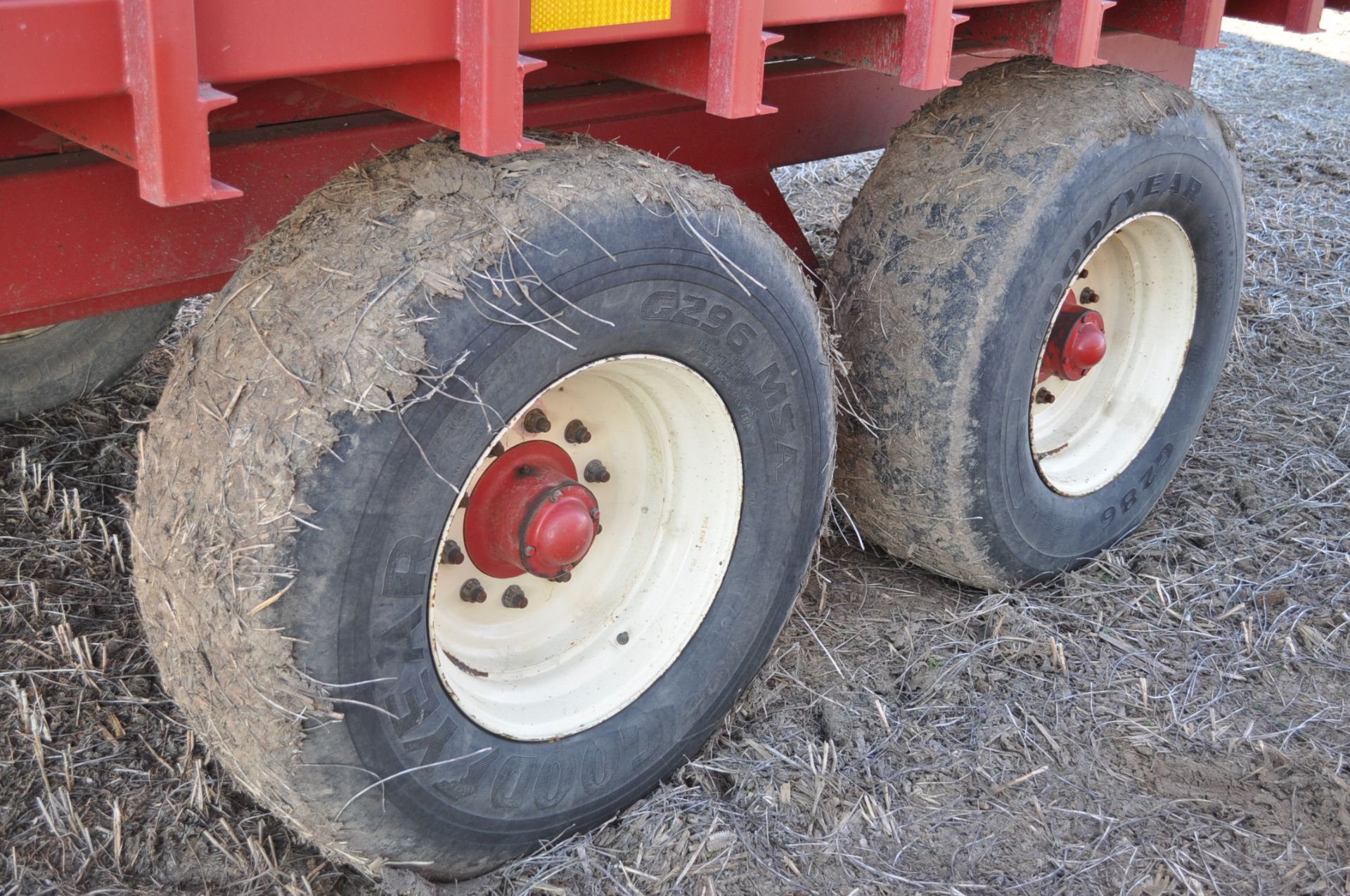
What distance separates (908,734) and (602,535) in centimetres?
82

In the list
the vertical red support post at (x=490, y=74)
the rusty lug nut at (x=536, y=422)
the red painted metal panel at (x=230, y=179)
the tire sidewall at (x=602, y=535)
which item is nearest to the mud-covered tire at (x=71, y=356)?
the red painted metal panel at (x=230, y=179)

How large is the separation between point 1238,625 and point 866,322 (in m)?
1.30

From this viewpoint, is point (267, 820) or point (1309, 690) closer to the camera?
point (267, 820)

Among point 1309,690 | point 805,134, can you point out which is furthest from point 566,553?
point 1309,690

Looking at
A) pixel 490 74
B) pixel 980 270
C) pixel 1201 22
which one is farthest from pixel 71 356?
pixel 1201 22

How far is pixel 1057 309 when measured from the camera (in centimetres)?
296

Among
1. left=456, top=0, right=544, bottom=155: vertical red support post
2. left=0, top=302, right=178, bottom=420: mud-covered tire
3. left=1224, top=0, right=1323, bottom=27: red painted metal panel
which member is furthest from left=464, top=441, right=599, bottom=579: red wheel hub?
left=1224, top=0, right=1323, bottom=27: red painted metal panel

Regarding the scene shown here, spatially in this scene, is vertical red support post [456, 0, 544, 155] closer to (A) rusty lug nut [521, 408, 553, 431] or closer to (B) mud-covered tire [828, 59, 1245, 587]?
(A) rusty lug nut [521, 408, 553, 431]

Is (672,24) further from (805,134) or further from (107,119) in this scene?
(805,134)

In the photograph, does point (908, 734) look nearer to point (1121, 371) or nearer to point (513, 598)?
point (513, 598)

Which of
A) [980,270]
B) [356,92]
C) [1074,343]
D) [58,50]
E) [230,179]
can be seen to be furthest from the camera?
[1074,343]

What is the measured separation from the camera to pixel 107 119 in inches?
64.1

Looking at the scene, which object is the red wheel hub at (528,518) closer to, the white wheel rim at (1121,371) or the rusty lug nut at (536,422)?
the rusty lug nut at (536,422)

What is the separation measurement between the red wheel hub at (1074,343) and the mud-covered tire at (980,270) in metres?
0.29
